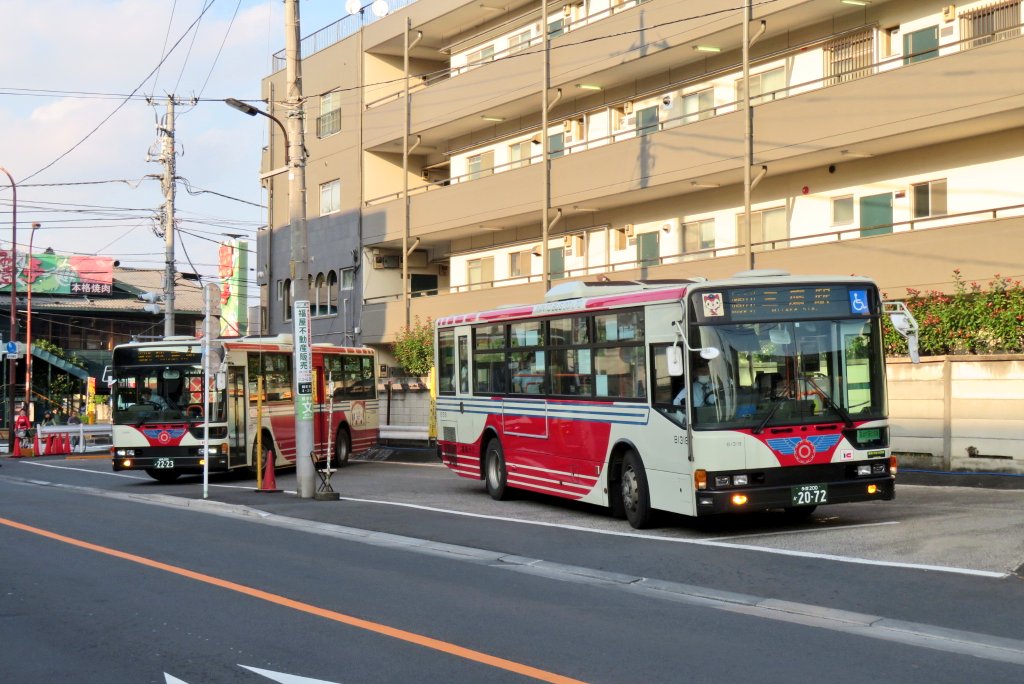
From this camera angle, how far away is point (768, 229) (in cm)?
2795

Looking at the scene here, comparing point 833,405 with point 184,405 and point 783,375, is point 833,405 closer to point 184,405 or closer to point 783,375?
point 783,375

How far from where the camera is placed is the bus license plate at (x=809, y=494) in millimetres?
13328

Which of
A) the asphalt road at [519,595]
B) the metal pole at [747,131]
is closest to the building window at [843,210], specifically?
the metal pole at [747,131]

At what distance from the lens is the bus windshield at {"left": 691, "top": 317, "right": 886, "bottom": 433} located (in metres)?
13.2

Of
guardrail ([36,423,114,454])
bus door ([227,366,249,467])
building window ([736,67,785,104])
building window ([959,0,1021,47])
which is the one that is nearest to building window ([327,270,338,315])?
guardrail ([36,423,114,454])

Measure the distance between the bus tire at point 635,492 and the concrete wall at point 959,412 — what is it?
6.88m

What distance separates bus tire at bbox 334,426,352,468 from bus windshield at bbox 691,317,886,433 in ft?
54.7

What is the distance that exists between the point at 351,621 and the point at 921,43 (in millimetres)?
20390

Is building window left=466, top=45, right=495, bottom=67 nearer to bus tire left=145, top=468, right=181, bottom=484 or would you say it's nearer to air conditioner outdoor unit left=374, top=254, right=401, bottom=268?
air conditioner outdoor unit left=374, top=254, right=401, bottom=268

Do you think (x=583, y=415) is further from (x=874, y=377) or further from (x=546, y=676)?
(x=546, y=676)

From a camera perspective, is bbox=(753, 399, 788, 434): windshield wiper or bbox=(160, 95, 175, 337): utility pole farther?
bbox=(160, 95, 175, 337): utility pole

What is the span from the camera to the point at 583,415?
52.8 feet

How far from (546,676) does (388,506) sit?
11403mm

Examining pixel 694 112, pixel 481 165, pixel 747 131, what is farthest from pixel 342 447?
pixel 481 165
